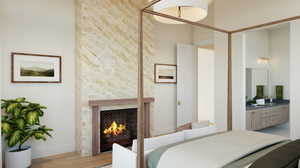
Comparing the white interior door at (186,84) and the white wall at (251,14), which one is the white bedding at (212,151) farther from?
the white interior door at (186,84)

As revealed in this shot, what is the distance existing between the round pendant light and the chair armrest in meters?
1.61

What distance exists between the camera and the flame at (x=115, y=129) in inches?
142

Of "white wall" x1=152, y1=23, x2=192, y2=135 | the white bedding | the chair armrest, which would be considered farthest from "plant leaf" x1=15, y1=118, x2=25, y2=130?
"white wall" x1=152, y1=23, x2=192, y2=135

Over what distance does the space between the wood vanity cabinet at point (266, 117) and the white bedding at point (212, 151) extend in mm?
2169

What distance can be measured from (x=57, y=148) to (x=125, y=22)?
99.1 inches

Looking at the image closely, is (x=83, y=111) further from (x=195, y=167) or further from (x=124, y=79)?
(x=195, y=167)

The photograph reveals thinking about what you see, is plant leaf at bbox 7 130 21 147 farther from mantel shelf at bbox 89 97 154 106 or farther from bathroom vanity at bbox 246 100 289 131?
bathroom vanity at bbox 246 100 289 131

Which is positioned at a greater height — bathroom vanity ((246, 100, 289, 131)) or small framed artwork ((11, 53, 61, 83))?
small framed artwork ((11, 53, 61, 83))

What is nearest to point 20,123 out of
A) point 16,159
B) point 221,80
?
point 16,159

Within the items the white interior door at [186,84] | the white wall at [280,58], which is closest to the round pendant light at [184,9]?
the white interior door at [186,84]

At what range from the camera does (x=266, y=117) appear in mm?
4434

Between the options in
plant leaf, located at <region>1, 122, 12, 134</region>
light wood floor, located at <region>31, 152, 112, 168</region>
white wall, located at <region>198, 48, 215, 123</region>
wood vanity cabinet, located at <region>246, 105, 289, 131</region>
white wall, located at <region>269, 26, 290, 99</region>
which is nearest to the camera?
plant leaf, located at <region>1, 122, 12, 134</region>

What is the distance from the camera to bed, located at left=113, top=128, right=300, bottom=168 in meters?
1.48

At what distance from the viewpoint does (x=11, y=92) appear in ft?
9.66
